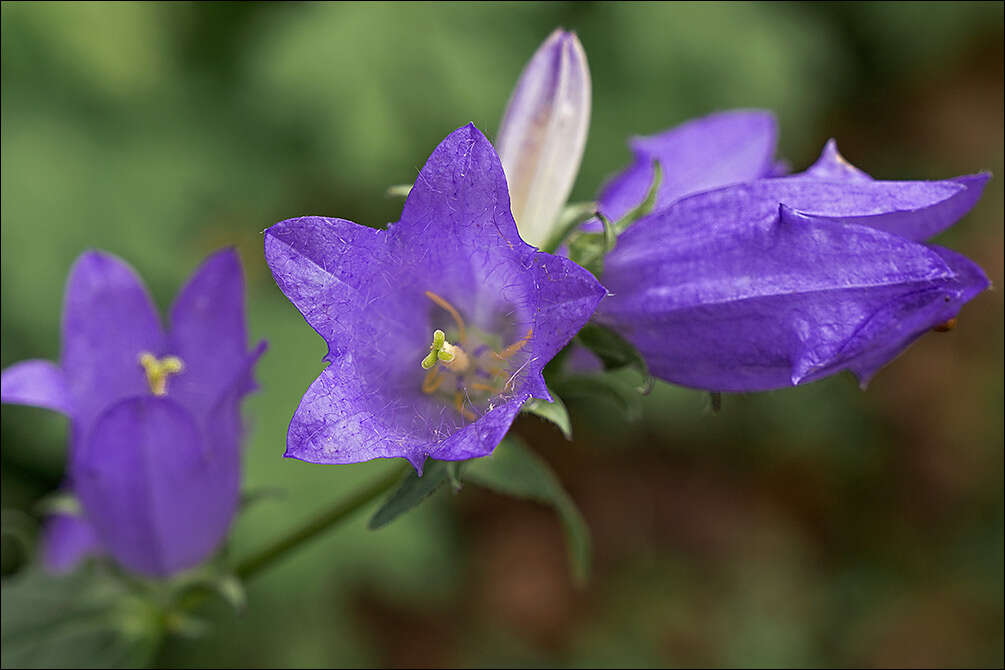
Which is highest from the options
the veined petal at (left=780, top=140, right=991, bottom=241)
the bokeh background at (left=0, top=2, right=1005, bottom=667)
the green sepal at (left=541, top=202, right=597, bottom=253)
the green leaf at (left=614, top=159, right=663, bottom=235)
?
the veined petal at (left=780, top=140, right=991, bottom=241)

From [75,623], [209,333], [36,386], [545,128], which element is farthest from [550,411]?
[75,623]

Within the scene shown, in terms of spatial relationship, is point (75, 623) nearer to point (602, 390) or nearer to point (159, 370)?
point (159, 370)

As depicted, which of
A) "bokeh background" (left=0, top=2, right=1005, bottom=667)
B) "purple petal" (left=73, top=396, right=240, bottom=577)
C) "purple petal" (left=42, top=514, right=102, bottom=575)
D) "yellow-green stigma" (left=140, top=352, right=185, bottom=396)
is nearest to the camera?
"purple petal" (left=73, top=396, right=240, bottom=577)

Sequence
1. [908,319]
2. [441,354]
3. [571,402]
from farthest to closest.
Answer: [571,402] < [441,354] < [908,319]

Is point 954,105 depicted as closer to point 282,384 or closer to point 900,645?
point 900,645

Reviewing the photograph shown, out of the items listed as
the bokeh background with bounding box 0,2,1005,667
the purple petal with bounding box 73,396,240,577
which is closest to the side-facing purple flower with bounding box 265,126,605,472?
the purple petal with bounding box 73,396,240,577

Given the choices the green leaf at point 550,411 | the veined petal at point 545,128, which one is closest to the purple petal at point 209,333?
the veined petal at point 545,128

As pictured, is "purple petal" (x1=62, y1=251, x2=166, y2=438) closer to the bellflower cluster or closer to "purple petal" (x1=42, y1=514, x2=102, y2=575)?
"purple petal" (x1=42, y1=514, x2=102, y2=575)

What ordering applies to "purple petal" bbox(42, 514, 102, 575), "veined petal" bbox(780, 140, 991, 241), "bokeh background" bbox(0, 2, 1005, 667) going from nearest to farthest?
"veined petal" bbox(780, 140, 991, 241)
"purple petal" bbox(42, 514, 102, 575)
"bokeh background" bbox(0, 2, 1005, 667)
